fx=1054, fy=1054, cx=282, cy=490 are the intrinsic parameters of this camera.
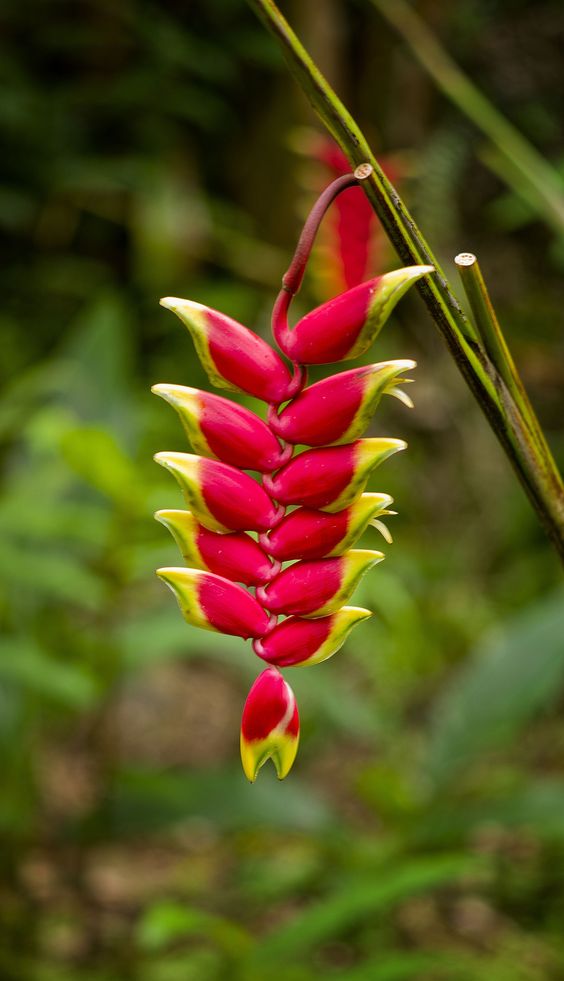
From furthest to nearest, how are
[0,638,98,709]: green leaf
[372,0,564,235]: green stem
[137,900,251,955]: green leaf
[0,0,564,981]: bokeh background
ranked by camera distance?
[0,0,564,981]: bokeh background, [0,638,98,709]: green leaf, [137,900,251,955]: green leaf, [372,0,564,235]: green stem

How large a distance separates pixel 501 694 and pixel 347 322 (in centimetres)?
109

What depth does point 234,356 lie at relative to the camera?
43cm

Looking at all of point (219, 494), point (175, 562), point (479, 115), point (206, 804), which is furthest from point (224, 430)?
point (206, 804)

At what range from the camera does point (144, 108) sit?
3285 mm

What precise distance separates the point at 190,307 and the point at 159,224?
2.62m

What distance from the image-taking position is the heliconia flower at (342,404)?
0.41 m

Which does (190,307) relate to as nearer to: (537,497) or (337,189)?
(337,189)

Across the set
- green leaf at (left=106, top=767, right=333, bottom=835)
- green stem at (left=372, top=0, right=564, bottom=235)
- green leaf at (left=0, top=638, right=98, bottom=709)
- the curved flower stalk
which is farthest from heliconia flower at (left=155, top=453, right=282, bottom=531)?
green leaf at (left=106, top=767, right=333, bottom=835)

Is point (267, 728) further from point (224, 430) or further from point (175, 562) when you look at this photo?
point (175, 562)

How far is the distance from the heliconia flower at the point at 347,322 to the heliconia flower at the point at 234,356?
1 centimetres

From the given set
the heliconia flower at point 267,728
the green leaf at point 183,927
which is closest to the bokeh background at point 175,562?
the green leaf at point 183,927

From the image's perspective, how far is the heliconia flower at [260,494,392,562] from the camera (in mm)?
418

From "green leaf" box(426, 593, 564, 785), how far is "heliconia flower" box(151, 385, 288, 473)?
1.02 meters

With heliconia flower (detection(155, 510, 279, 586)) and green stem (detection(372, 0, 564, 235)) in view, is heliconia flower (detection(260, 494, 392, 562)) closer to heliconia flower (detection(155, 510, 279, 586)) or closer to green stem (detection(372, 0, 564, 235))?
heliconia flower (detection(155, 510, 279, 586))
